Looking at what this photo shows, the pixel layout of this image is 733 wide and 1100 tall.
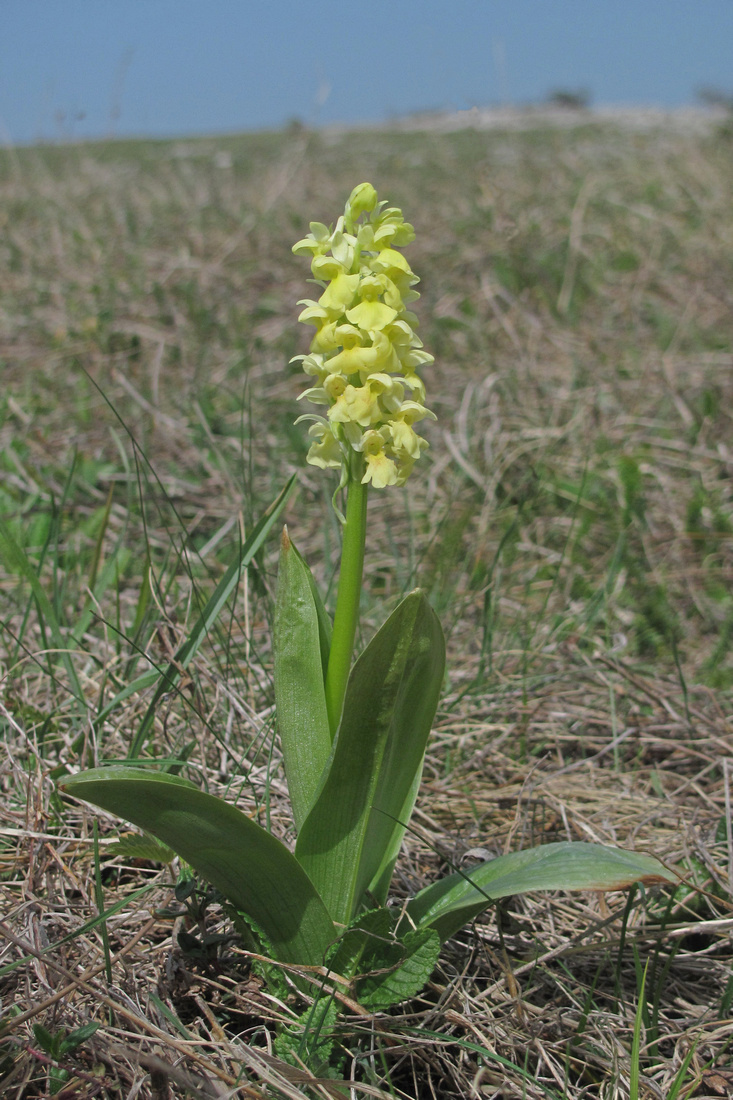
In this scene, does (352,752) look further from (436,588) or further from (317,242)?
(436,588)

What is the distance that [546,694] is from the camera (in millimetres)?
2473

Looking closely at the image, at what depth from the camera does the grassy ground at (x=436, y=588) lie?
1.49 metres

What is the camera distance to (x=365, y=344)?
1334mm

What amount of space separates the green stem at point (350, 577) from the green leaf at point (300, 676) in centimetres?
4

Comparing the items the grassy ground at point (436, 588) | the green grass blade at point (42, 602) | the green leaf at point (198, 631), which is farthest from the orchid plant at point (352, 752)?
the green grass blade at point (42, 602)

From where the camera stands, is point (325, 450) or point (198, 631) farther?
point (198, 631)

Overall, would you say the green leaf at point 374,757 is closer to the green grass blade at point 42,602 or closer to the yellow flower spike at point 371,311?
the yellow flower spike at point 371,311

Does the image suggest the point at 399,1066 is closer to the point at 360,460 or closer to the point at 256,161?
the point at 360,460

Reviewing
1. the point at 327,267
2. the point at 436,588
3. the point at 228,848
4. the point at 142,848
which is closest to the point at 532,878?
the point at 228,848

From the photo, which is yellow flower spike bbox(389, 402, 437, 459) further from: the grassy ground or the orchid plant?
the grassy ground

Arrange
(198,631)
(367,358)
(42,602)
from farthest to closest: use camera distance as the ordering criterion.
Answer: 1. (42,602)
2. (198,631)
3. (367,358)

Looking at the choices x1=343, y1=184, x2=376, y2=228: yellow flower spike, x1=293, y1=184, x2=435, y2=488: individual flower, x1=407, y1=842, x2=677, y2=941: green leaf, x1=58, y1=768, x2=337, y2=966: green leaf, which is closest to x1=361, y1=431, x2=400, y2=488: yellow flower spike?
x1=293, y1=184, x2=435, y2=488: individual flower

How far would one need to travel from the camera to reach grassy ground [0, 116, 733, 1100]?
149 cm

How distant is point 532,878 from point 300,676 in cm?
51
